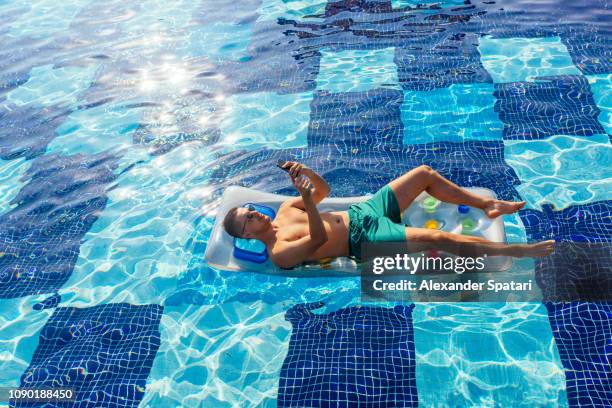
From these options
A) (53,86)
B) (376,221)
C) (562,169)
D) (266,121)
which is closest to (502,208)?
(376,221)

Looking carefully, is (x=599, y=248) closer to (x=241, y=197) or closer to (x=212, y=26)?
(x=241, y=197)

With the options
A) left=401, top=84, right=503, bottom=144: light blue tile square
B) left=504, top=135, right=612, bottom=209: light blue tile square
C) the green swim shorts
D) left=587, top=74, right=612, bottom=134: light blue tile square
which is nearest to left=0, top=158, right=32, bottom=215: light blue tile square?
the green swim shorts

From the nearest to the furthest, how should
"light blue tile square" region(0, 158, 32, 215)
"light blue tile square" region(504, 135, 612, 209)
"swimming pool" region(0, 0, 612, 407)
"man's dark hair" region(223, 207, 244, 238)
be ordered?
1. "swimming pool" region(0, 0, 612, 407)
2. "man's dark hair" region(223, 207, 244, 238)
3. "light blue tile square" region(504, 135, 612, 209)
4. "light blue tile square" region(0, 158, 32, 215)

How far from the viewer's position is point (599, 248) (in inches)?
180

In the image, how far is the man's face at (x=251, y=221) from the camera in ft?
14.8

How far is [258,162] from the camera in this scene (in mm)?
6336

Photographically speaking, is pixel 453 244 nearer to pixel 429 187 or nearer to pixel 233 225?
pixel 429 187

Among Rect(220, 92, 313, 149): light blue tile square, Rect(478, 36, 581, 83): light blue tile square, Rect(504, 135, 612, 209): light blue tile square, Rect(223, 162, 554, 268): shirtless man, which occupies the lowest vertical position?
Rect(504, 135, 612, 209): light blue tile square

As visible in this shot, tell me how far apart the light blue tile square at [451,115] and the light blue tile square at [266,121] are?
126 cm

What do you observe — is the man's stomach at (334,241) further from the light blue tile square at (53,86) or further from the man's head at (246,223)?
the light blue tile square at (53,86)

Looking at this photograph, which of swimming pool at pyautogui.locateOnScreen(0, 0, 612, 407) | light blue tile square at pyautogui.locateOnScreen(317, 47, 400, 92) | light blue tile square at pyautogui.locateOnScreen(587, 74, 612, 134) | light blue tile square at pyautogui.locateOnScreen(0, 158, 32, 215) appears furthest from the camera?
light blue tile square at pyautogui.locateOnScreen(317, 47, 400, 92)

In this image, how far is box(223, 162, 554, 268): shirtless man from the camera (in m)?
4.26

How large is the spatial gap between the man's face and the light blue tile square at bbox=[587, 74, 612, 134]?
393 centimetres

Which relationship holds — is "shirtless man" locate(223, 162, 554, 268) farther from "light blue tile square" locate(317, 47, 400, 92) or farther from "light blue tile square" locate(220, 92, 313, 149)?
"light blue tile square" locate(317, 47, 400, 92)
